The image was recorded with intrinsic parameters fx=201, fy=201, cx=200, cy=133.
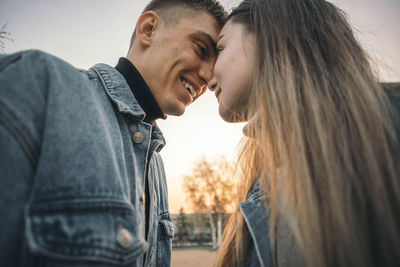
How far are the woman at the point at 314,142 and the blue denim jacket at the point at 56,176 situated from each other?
32.4 inches

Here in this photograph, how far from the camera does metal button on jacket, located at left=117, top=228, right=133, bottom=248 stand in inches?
38.4

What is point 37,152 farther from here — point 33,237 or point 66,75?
point 66,75

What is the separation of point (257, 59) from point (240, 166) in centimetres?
125

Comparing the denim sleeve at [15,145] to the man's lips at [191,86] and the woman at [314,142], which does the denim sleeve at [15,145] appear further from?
the man's lips at [191,86]

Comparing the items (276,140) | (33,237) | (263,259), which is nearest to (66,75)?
(33,237)

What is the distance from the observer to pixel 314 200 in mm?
1017

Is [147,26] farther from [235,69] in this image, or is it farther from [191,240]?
[191,240]

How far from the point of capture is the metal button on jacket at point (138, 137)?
152 centimetres

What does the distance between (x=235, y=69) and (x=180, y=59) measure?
63 centimetres

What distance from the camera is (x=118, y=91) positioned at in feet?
5.15

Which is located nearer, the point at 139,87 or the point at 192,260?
the point at 139,87

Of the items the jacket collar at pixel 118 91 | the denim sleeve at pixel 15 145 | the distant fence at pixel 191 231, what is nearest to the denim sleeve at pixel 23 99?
the denim sleeve at pixel 15 145

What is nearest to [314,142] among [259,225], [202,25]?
[259,225]

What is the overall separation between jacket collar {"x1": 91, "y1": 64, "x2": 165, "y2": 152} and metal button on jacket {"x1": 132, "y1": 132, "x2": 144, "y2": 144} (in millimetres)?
122
